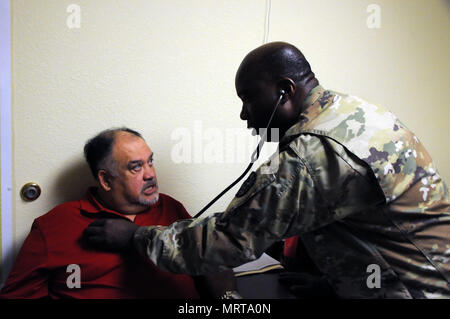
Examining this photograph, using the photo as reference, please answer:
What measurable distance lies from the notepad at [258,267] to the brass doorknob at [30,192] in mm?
808

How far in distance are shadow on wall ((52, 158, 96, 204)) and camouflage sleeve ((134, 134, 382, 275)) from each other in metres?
0.60

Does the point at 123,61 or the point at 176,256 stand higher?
the point at 123,61

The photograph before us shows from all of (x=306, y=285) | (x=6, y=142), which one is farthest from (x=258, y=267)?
(x=6, y=142)

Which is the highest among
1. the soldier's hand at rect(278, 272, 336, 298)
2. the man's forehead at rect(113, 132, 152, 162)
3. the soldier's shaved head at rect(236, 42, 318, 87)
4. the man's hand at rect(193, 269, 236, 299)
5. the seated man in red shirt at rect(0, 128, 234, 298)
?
the soldier's shaved head at rect(236, 42, 318, 87)

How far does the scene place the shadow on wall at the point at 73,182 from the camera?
124 cm

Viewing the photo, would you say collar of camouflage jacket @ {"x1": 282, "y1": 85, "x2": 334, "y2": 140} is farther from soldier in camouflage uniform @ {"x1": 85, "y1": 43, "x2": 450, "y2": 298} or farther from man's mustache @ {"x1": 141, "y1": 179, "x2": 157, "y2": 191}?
man's mustache @ {"x1": 141, "y1": 179, "x2": 157, "y2": 191}

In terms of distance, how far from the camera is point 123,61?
128 centimetres

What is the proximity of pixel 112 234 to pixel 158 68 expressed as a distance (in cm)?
70

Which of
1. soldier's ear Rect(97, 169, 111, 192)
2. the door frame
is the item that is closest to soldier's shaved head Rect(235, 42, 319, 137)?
soldier's ear Rect(97, 169, 111, 192)

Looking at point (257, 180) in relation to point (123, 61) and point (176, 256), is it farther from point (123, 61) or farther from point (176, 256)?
point (123, 61)

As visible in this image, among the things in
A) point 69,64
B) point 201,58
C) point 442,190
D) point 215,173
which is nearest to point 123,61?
point 69,64

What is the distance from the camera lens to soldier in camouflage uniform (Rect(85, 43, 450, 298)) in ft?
2.47
